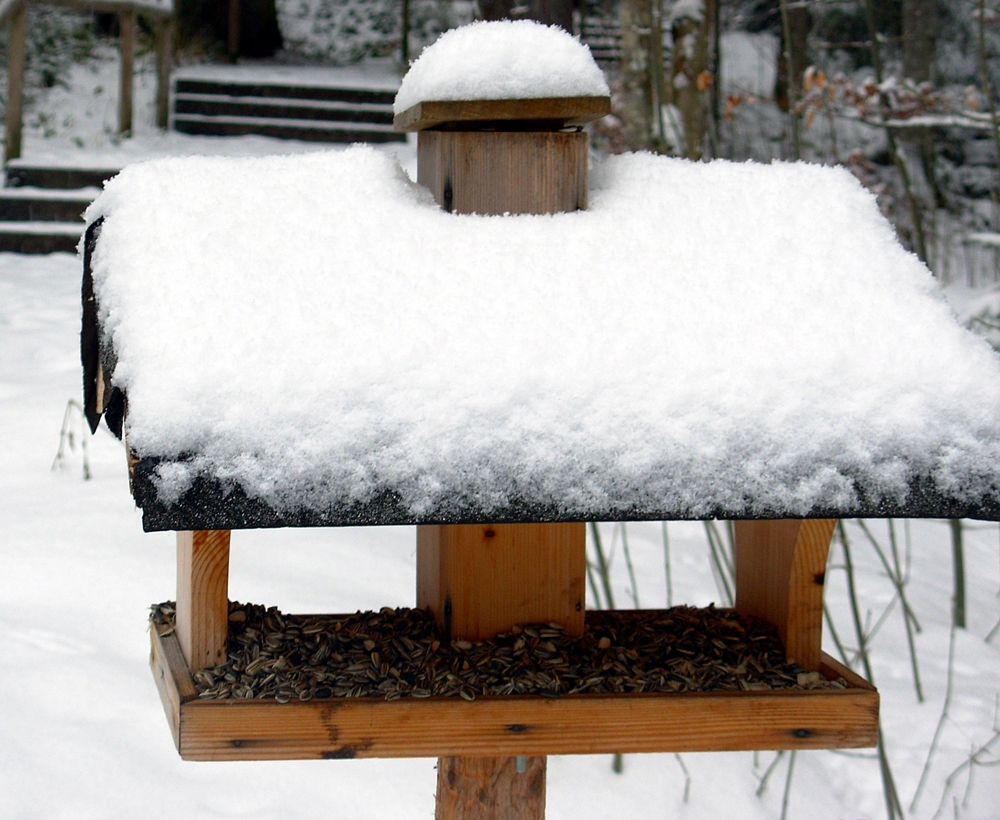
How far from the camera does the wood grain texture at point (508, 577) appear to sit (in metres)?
1.54

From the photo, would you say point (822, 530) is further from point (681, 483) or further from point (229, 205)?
point (229, 205)

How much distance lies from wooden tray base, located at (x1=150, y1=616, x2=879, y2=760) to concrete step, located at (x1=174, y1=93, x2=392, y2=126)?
817cm

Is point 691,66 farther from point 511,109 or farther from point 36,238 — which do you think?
point 36,238

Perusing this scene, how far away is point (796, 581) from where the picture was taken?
60.0 inches

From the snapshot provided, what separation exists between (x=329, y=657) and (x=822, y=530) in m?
0.71

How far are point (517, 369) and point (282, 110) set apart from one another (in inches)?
335

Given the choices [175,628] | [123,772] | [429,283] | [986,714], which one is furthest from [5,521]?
[986,714]

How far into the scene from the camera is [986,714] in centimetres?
307

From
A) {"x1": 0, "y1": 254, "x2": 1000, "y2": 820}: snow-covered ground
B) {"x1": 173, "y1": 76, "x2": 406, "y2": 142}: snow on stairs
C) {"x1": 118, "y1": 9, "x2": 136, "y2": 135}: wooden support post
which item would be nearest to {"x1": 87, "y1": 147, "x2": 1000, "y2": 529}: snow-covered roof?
{"x1": 0, "y1": 254, "x2": 1000, "y2": 820}: snow-covered ground

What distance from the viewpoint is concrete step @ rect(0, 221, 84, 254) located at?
21.4ft

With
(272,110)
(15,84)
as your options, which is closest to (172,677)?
(15,84)

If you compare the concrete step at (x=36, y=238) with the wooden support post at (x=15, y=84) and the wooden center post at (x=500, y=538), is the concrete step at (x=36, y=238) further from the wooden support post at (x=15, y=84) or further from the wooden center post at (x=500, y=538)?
the wooden center post at (x=500, y=538)

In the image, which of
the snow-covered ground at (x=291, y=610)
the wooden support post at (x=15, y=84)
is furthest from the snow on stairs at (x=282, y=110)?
the snow-covered ground at (x=291, y=610)

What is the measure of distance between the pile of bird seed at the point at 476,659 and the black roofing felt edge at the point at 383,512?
39cm
